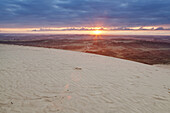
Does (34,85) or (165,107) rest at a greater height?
(34,85)

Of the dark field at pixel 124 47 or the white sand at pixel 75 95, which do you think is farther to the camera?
the dark field at pixel 124 47

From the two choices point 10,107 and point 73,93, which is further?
point 73,93

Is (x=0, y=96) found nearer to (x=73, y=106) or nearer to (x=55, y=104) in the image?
(x=55, y=104)

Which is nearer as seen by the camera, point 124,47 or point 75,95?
point 75,95

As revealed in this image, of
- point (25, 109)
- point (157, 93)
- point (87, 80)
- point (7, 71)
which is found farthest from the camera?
point (7, 71)

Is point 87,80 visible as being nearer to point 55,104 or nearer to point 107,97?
point 107,97

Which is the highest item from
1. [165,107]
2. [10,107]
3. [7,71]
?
[7,71]

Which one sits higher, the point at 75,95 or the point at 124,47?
the point at 124,47

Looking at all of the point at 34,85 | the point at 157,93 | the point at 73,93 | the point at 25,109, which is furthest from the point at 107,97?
the point at 34,85

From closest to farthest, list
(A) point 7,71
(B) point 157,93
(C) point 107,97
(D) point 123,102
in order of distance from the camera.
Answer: (D) point 123,102 → (C) point 107,97 → (B) point 157,93 → (A) point 7,71

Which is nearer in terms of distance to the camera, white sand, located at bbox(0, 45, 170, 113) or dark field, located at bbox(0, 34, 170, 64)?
white sand, located at bbox(0, 45, 170, 113)
